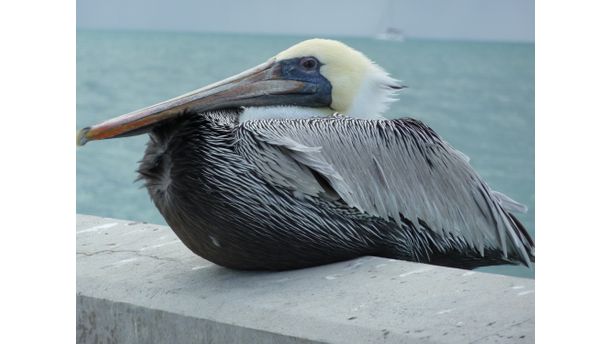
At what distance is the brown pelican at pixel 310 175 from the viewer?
269 cm

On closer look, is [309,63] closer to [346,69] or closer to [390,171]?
[346,69]

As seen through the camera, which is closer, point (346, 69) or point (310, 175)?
point (310, 175)

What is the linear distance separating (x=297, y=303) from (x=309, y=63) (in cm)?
74

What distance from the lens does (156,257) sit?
3121mm

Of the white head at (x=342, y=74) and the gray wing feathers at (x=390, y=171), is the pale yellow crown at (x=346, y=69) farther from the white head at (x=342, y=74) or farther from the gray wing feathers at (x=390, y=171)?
the gray wing feathers at (x=390, y=171)

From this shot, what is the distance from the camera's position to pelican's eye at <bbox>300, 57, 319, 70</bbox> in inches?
116

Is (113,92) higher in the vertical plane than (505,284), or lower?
higher

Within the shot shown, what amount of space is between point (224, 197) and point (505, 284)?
0.76 metres

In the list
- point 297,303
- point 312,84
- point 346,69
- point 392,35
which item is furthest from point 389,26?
point 297,303

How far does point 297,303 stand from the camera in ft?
8.54

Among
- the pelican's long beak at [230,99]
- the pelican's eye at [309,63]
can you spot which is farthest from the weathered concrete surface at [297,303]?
the pelican's eye at [309,63]

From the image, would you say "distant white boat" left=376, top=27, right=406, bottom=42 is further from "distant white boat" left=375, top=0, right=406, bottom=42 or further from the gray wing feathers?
the gray wing feathers
